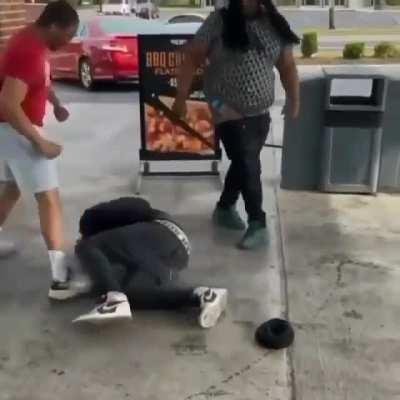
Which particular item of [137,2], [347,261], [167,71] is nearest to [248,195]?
[347,261]

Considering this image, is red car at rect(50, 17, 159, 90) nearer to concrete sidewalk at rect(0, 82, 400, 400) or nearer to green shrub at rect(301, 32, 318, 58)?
green shrub at rect(301, 32, 318, 58)

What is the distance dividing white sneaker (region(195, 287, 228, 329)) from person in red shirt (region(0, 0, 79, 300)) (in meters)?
0.75

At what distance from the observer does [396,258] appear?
510 cm

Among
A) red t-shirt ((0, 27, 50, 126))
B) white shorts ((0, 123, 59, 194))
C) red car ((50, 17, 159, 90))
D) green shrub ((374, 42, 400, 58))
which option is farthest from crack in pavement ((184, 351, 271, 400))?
green shrub ((374, 42, 400, 58))

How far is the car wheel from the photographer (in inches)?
580

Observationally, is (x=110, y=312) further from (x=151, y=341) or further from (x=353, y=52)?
(x=353, y=52)

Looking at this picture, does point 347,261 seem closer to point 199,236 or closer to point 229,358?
point 199,236

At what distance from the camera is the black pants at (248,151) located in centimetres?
507

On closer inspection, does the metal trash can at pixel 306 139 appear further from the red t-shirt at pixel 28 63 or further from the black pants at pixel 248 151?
the red t-shirt at pixel 28 63

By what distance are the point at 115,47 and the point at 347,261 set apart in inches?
412

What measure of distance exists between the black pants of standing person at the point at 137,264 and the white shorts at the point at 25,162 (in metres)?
0.41

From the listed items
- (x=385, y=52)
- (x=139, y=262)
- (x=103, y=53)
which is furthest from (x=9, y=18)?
(x=385, y=52)

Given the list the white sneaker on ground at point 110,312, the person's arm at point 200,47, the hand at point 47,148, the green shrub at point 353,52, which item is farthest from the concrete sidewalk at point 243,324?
the green shrub at point 353,52

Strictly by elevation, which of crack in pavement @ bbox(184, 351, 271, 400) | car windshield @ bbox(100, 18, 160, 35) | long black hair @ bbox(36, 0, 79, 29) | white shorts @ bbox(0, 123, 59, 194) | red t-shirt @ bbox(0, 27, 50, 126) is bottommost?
car windshield @ bbox(100, 18, 160, 35)
